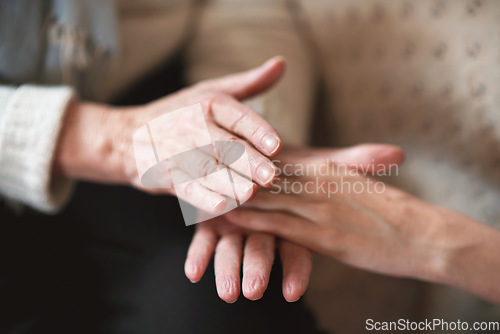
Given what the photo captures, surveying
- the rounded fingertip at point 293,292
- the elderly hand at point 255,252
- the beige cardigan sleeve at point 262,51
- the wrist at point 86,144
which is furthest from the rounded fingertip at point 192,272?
the beige cardigan sleeve at point 262,51

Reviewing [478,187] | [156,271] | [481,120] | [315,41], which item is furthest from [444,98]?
[156,271]

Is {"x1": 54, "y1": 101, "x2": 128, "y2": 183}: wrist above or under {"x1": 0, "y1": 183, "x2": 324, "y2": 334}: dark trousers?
above

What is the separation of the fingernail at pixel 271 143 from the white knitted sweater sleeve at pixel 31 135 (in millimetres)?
337

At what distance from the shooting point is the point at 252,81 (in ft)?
1.89

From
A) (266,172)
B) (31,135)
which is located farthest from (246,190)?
(31,135)

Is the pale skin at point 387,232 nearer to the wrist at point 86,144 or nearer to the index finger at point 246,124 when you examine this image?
the index finger at point 246,124

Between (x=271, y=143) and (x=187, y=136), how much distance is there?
13 cm

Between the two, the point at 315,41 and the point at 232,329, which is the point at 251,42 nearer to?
the point at 315,41

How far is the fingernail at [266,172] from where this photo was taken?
406mm

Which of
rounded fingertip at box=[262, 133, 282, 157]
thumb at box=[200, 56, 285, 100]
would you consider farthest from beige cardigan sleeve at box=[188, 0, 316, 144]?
rounded fingertip at box=[262, 133, 282, 157]

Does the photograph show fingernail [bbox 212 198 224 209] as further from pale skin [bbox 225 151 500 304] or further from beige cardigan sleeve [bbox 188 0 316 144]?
beige cardigan sleeve [bbox 188 0 316 144]

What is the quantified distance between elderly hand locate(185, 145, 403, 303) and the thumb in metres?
0.12

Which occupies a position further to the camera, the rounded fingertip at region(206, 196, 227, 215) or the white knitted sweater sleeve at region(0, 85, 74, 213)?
the white knitted sweater sleeve at region(0, 85, 74, 213)

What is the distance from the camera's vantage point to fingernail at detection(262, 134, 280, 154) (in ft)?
1.38
